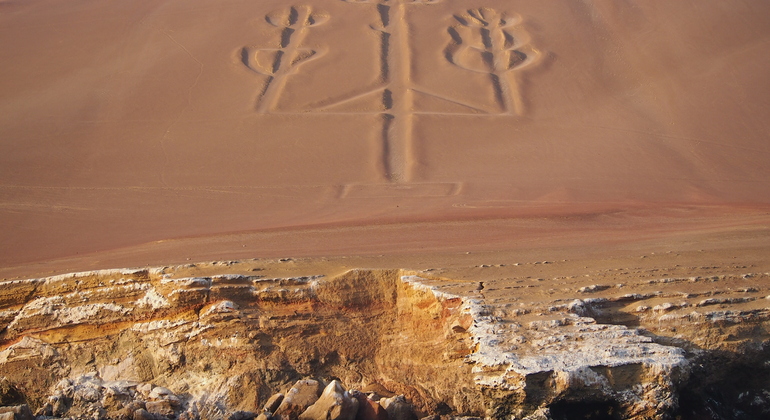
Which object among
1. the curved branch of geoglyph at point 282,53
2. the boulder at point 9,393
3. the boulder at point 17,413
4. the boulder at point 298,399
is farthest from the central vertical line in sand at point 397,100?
the boulder at point 17,413

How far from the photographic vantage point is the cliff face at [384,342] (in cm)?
548

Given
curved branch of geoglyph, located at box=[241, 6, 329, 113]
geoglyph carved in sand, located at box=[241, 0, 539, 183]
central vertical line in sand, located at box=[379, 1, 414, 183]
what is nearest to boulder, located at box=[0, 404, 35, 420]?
central vertical line in sand, located at box=[379, 1, 414, 183]

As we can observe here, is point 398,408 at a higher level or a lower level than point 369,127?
lower

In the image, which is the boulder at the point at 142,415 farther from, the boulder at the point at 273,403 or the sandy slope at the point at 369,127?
the sandy slope at the point at 369,127

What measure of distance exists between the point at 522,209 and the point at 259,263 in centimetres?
597

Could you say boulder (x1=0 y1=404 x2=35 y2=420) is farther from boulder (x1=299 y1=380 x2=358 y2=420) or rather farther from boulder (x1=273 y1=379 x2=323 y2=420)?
boulder (x1=299 y1=380 x2=358 y2=420)

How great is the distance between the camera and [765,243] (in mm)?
8000

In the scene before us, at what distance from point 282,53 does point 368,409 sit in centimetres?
1428

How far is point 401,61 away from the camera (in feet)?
60.5

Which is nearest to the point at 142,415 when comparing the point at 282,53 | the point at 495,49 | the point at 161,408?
the point at 161,408

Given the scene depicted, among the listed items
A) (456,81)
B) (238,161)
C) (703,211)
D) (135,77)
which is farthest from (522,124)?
(135,77)

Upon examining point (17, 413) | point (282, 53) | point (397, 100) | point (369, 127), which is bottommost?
point (17, 413)

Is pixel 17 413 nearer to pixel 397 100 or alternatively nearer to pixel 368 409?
pixel 368 409

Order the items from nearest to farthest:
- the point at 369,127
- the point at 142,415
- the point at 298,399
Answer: the point at 142,415
the point at 298,399
the point at 369,127
